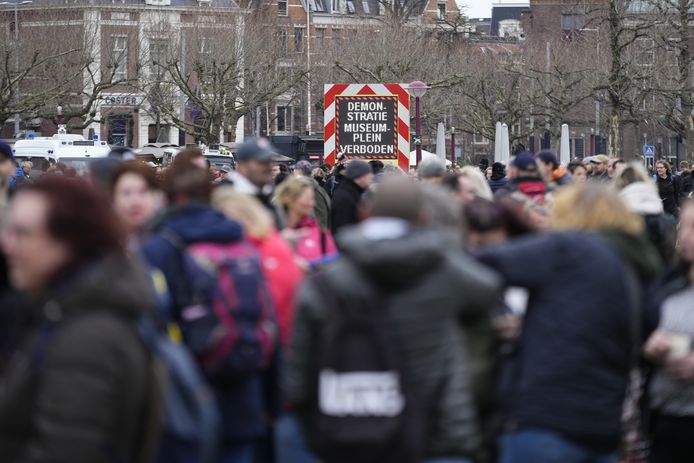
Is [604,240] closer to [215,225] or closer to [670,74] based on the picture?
[215,225]

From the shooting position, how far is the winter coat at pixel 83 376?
151 inches

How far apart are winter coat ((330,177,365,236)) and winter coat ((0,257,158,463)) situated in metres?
8.78

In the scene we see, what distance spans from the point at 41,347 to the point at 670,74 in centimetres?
4952

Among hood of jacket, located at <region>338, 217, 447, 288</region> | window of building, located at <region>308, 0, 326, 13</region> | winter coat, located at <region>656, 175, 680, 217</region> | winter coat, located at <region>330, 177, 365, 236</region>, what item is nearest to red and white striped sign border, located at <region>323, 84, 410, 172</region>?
winter coat, located at <region>656, 175, 680, 217</region>

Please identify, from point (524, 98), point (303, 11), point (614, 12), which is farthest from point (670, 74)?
point (303, 11)

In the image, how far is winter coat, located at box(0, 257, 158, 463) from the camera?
3832mm

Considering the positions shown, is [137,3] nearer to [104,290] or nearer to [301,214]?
[301,214]

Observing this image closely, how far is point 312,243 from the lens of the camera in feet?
27.5

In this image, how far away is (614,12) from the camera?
31.8 m

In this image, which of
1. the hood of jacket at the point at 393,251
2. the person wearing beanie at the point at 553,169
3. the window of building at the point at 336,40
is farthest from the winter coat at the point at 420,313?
the window of building at the point at 336,40

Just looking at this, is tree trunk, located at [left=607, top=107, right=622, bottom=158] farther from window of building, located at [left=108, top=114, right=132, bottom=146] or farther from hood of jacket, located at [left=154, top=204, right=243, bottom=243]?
window of building, located at [left=108, top=114, right=132, bottom=146]

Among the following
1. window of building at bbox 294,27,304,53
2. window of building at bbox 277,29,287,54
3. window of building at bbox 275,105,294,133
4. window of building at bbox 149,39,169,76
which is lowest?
window of building at bbox 275,105,294,133

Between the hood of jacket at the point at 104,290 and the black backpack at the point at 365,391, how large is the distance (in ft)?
2.83

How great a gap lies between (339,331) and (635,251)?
1.67 meters
